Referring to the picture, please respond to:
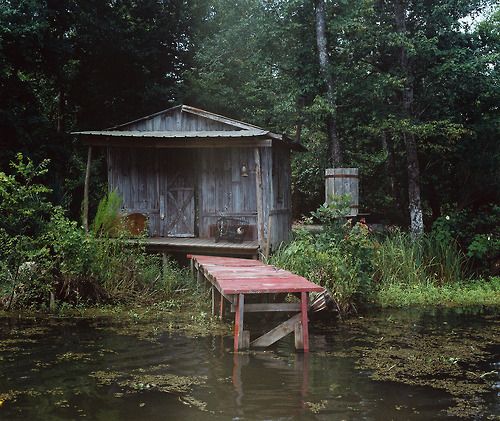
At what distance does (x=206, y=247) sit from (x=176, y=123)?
4.02 m

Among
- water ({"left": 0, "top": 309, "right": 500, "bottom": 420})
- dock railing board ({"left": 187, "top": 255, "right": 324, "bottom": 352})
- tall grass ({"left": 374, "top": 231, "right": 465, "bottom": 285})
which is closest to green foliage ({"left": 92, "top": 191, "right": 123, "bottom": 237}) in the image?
water ({"left": 0, "top": 309, "right": 500, "bottom": 420})

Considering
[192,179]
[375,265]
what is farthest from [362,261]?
[192,179]

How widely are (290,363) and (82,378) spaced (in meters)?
2.56

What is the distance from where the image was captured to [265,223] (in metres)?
13.9

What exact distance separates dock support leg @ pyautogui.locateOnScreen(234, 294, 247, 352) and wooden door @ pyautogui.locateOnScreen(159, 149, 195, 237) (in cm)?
794

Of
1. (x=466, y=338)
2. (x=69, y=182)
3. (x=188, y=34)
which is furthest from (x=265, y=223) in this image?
(x=188, y=34)

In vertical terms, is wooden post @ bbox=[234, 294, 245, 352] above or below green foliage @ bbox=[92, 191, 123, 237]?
below

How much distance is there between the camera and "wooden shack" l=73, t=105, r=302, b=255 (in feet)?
49.0

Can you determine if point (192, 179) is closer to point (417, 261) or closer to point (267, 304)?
point (417, 261)

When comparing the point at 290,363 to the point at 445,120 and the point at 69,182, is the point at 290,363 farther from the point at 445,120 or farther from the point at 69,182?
the point at 69,182

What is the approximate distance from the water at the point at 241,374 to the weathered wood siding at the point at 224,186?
6.03 meters

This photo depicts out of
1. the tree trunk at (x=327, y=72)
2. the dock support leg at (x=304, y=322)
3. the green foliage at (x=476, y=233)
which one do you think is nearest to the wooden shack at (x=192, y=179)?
the tree trunk at (x=327, y=72)

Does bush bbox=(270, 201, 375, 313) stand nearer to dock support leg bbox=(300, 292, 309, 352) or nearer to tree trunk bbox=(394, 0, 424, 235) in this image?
dock support leg bbox=(300, 292, 309, 352)

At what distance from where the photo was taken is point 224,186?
1534 cm
